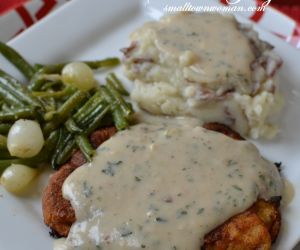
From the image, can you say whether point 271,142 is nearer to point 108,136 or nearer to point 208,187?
point 208,187

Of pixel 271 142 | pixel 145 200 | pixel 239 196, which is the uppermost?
pixel 145 200

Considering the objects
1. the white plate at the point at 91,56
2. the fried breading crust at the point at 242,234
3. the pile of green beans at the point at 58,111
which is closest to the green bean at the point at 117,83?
the pile of green beans at the point at 58,111

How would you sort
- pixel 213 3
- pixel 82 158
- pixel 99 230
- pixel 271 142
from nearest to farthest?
pixel 99 230 → pixel 82 158 → pixel 271 142 → pixel 213 3

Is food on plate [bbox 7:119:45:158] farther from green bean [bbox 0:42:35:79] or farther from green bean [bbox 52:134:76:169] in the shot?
green bean [bbox 0:42:35:79]

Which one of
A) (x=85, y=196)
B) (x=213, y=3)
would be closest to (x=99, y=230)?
(x=85, y=196)

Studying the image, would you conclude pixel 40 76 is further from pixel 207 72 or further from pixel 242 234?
pixel 242 234

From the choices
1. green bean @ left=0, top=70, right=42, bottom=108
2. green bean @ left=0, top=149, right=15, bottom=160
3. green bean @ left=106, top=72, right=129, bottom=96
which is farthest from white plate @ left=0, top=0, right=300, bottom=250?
green bean @ left=106, top=72, right=129, bottom=96
